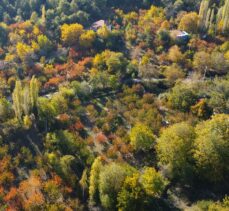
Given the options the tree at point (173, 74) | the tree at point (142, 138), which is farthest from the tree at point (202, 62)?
the tree at point (142, 138)

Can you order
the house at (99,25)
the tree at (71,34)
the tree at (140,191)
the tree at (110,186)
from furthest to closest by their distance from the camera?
the house at (99,25) < the tree at (71,34) < the tree at (110,186) < the tree at (140,191)

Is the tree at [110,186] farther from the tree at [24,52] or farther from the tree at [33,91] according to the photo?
the tree at [24,52]

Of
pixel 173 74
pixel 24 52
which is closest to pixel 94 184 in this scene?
pixel 173 74

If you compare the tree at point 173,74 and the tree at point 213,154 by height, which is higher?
the tree at point 173,74

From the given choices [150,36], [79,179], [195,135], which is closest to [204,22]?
[150,36]

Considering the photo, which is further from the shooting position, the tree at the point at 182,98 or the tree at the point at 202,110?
the tree at the point at 182,98

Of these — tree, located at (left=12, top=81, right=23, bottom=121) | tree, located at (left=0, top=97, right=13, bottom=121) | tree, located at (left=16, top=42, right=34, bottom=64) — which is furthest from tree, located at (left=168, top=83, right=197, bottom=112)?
tree, located at (left=16, top=42, right=34, bottom=64)

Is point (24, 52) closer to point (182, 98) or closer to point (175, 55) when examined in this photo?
point (175, 55)

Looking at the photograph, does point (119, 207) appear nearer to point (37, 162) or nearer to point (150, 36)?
point (37, 162)
